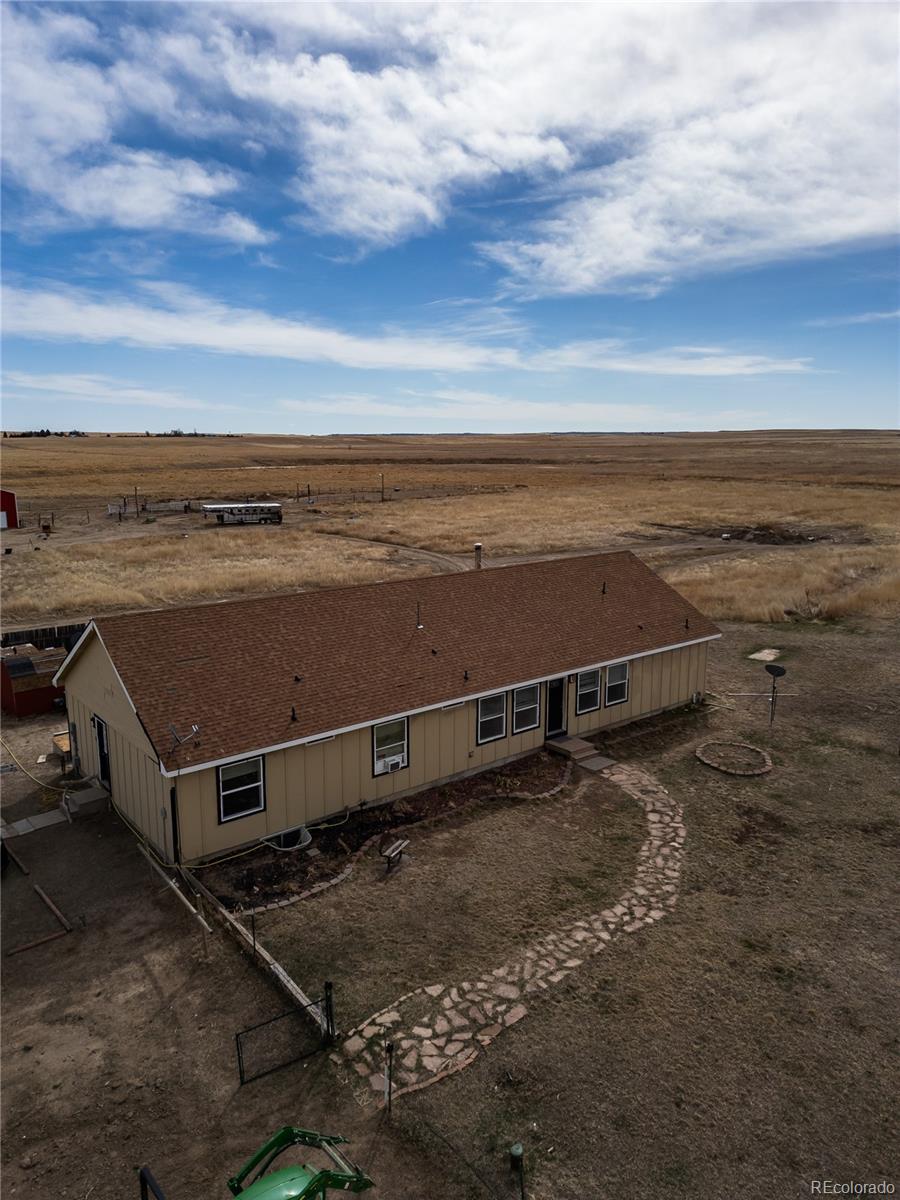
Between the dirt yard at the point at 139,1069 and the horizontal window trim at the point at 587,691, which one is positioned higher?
the horizontal window trim at the point at 587,691

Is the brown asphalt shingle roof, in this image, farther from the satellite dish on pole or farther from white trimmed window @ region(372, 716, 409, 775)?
the satellite dish on pole

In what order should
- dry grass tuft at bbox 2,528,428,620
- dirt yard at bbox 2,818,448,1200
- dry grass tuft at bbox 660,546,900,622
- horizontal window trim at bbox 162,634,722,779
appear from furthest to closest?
dry grass tuft at bbox 2,528,428,620, dry grass tuft at bbox 660,546,900,622, horizontal window trim at bbox 162,634,722,779, dirt yard at bbox 2,818,448,1200

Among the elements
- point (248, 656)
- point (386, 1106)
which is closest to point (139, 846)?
point (248, 656)

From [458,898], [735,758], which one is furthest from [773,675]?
[458,898]

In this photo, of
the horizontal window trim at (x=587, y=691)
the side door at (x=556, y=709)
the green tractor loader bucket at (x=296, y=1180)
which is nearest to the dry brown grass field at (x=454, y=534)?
the horizontal window trim at (x=587, y=691)

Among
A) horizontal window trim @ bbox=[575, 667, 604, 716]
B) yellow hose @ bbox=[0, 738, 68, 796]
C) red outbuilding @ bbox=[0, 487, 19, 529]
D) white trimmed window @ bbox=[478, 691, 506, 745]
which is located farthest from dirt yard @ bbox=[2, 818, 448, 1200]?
red outbuilding @ bbox=[0, 487, 19, 529]

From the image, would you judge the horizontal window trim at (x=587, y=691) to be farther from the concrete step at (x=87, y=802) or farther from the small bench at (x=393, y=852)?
the concrete step at (x=87, y=802)

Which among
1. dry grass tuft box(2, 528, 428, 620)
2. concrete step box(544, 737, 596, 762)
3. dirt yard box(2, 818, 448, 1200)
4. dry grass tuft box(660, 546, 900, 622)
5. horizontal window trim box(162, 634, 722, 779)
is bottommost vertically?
dirt yard box(2, 818, 448, 1200)
